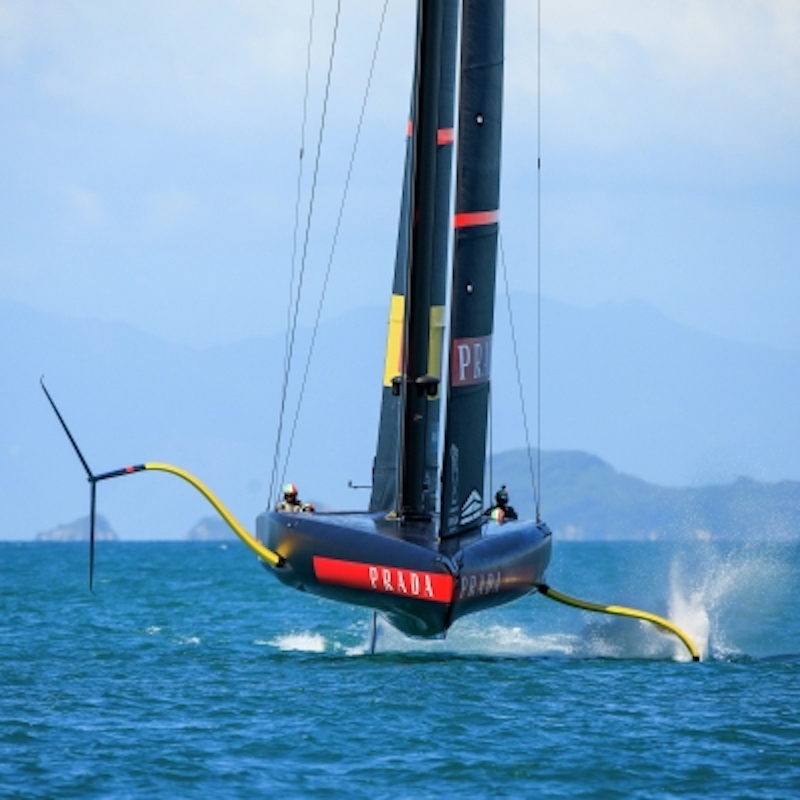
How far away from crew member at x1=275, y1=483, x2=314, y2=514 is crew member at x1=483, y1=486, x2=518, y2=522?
181cm

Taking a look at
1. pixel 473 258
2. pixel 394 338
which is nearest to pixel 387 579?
pixel 473 258

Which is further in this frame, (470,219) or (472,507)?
(472,507)

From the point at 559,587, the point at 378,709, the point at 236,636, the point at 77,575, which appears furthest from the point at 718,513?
the point at 378,709

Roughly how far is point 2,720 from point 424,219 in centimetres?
612

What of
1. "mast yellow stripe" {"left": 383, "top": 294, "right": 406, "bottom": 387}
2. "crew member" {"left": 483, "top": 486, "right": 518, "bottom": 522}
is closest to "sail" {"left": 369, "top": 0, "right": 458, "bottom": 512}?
"mast yellow stripe" {"left": 383, "top": 294, "right": 406, "bottom": 387}

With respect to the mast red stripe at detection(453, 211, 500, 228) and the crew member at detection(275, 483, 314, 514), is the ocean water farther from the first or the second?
the mast red stripe at detection(453, 211, 500, 228)

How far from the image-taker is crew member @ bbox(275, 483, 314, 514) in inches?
766

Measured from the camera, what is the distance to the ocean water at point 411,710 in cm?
1330

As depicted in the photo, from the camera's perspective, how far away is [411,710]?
16062 millimetres

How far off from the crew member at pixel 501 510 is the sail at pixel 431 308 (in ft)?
1.99

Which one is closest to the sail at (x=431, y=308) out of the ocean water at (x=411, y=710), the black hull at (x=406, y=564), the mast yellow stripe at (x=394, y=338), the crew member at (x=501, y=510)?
the mast yellow stripe at (x=394, y=338)

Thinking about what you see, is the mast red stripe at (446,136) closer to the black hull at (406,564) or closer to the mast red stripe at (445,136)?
the mast red stripe at (445,136)

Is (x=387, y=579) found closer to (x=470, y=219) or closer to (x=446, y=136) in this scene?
(x=470, y=219)

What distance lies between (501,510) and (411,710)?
4.19 metres
